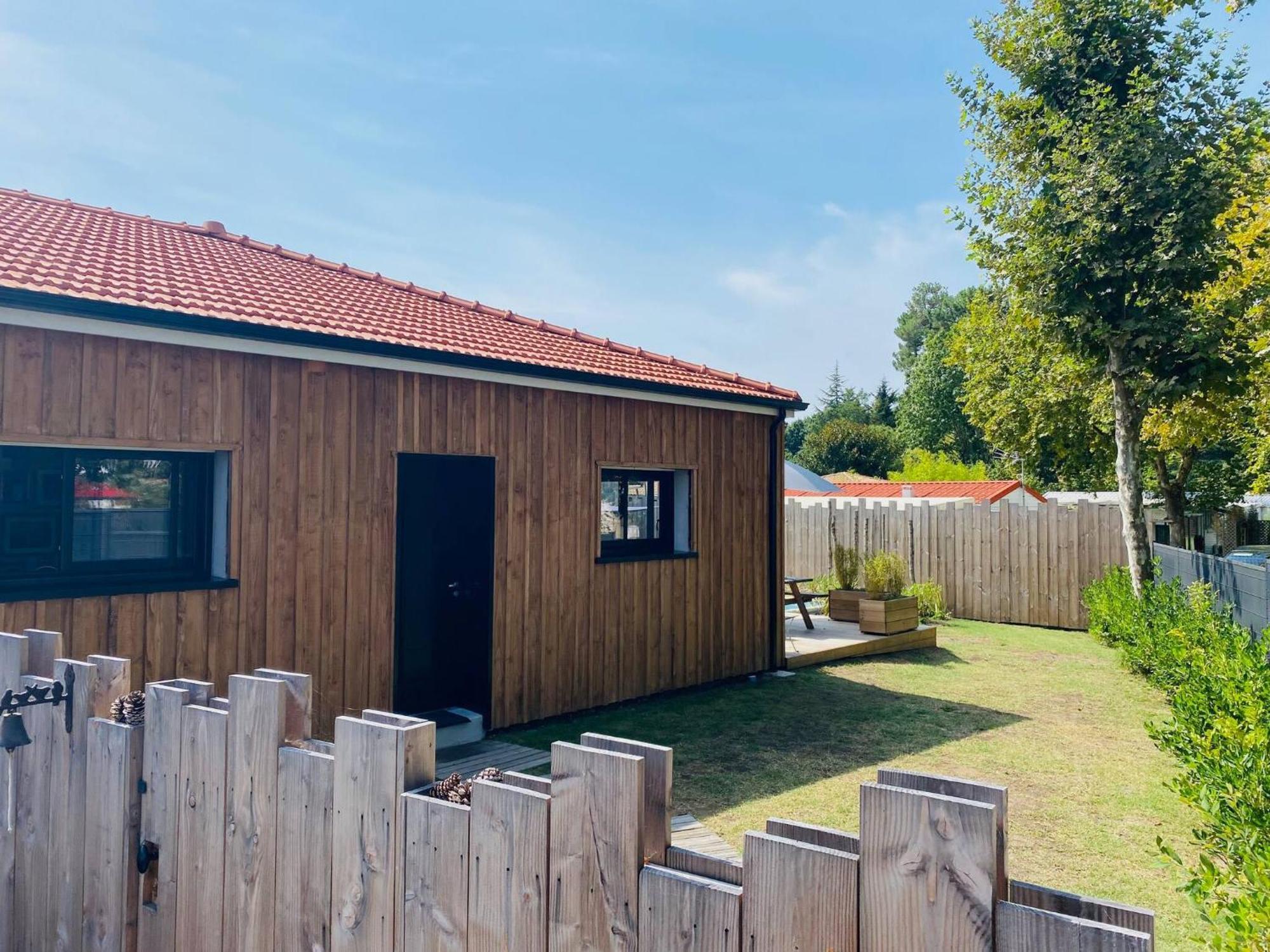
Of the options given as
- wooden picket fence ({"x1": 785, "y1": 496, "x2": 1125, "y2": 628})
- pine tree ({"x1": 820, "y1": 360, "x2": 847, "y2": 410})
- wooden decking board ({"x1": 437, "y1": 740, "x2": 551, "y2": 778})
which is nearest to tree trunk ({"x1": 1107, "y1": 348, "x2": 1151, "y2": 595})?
wooden picket fence ({"x1": 785, "y1": 496, "x2": 1125, "y2": 628})

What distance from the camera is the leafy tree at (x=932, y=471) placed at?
121 ft

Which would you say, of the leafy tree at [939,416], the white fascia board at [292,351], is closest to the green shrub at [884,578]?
the white fascia board at [292,351]

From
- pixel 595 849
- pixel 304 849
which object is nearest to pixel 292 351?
pixel 304 849

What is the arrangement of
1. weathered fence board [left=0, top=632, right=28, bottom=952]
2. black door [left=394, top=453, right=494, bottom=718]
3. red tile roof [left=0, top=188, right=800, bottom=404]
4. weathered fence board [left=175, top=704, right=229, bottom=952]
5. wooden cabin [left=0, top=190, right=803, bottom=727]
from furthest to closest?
1. black door [left=394, top=453, right=494, bottom=718]
2. red tile roof [left=0, top=188, right=800, bottom=404]
3. wooden cabin [left=0, top=190, right=803, bottom=727]
4. weathered fence board [left=0, top=632, right=28, bottom=952]
5. weathered fence board [left=175, top=704, right=229, bottom=952]

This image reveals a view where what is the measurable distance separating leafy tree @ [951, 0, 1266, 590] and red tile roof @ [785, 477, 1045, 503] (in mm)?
13866

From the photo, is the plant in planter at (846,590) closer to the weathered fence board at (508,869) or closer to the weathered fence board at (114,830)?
the weathered fence board at (114,830)

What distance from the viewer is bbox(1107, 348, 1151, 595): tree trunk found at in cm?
1064

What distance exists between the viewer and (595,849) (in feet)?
5.79

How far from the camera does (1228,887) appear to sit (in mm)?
4250

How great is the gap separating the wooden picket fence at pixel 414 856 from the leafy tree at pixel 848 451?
45002 mm

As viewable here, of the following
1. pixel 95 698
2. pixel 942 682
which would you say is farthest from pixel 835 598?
pixel 95 698

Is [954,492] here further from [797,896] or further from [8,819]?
[797,896]

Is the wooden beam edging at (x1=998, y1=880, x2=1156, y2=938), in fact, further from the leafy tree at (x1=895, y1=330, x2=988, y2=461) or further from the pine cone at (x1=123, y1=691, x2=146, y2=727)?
the leafy tree at (x1=895, y1=330, x2=988, y2=461)

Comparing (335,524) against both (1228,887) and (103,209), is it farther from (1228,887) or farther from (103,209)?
(1228,887)
